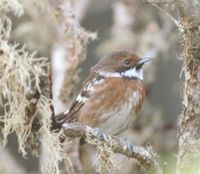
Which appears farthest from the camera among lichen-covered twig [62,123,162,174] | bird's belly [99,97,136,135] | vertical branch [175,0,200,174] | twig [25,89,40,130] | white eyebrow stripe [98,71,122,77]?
white eyebrow stripe [98,71,122,77]

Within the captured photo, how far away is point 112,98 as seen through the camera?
468 cm

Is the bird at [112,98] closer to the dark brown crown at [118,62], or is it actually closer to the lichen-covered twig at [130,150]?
the dark brown crown at [118,62]

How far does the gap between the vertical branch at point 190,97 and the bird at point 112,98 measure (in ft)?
4.10

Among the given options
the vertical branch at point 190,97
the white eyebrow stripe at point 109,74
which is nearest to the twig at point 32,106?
the vertical branch at point 190,97

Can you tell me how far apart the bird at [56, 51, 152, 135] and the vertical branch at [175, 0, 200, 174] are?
4.10 feet

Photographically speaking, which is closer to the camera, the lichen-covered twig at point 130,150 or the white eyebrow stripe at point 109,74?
the lichen-covered twig at point 130,150

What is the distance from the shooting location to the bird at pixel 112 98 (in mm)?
4652

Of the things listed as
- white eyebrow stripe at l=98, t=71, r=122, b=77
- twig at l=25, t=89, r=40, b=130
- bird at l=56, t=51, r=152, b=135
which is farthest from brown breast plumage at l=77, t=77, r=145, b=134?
twig at l=25, t=89, r=40, b=130

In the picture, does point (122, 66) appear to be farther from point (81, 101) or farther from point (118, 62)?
point (81, 101)

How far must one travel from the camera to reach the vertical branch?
3.31 m

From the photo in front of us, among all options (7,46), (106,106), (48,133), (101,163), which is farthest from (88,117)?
(7,46)

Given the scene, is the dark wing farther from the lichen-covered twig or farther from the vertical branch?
the vertical branch

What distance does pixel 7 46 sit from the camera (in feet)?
9.62

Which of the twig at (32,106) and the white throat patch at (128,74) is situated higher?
the twig at (32,106)
